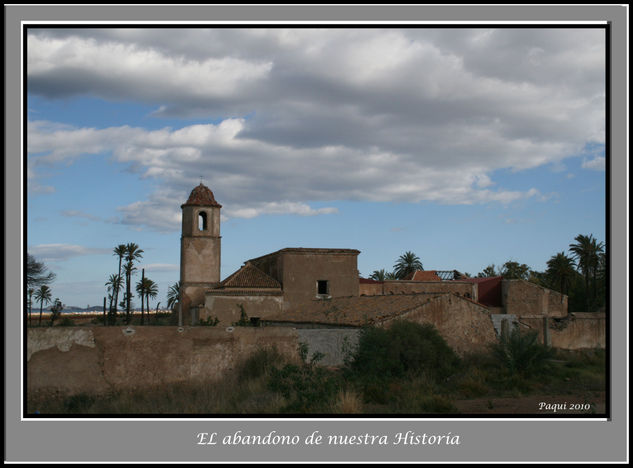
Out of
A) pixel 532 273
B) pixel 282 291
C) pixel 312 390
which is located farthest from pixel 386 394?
pixel 532 273

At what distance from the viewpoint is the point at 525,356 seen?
1525cm

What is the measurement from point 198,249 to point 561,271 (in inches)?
1106

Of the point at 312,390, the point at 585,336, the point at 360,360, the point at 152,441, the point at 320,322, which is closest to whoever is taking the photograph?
the point at 152,441

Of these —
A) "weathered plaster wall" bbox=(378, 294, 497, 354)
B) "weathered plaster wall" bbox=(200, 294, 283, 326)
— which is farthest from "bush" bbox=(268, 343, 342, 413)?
"weathered plaster wall" bbox=(200, 294, 283, 326)

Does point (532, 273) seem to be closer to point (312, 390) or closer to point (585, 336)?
point (585, 336)

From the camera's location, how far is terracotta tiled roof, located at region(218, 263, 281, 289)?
34763 millimetres

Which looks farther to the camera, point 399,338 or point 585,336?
point 585,336

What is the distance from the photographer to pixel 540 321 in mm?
23203

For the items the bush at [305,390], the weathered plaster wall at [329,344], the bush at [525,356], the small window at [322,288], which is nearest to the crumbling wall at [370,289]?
the small window at [322,288]

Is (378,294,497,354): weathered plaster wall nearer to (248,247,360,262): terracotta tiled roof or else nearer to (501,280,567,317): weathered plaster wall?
(248,247,360,262): terracotta tiled roof

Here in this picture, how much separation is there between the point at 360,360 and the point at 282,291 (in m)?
20.1

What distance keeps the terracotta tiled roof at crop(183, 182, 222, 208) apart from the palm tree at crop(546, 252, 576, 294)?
26748 millimetres

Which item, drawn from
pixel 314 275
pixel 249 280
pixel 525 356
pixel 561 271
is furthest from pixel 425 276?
pixel 525 356

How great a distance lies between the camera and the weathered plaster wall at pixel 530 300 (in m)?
39.1
